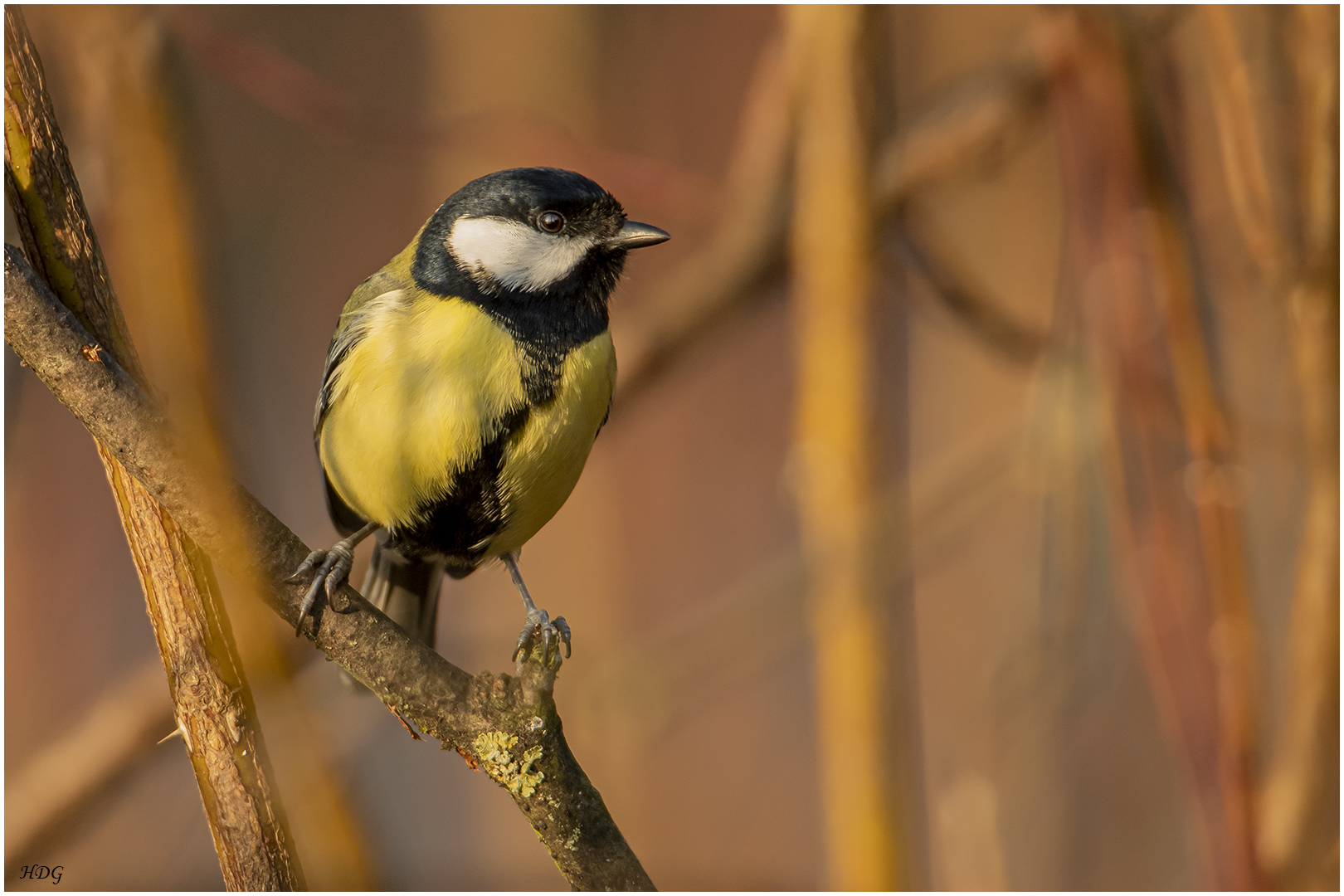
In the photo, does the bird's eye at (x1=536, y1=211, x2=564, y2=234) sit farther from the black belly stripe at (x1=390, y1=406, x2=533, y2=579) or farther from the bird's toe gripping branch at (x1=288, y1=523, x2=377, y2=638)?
the bird's toe gripping branch at (x1=288, y1=523, x2=377, y2=638)

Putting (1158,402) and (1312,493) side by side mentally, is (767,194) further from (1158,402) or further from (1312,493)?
(1312,493)

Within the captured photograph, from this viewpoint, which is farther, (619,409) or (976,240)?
(976,240)

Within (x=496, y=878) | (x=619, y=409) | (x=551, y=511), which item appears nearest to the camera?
(x=551, y=511)

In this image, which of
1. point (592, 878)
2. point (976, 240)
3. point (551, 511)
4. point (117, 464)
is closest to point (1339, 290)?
point (551, 511)

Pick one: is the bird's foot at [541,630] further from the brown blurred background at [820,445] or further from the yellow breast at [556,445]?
the brown blurred background at [820,445]

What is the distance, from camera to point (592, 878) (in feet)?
2.49

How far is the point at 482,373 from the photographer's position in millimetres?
962

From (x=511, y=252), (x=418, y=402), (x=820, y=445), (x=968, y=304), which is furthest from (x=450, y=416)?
(x=968, y=304)

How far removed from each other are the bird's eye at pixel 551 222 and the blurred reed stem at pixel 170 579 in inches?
18.6

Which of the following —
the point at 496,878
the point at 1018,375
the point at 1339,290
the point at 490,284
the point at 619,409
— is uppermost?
the point at 490,284

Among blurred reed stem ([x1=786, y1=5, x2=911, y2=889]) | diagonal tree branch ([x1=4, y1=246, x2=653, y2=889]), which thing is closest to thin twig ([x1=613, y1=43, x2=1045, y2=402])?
blurred reed stem ([x1=786, y1=5, x2=911, y2=889])

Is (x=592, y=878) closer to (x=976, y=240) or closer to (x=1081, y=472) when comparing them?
(x=1081, y=472)

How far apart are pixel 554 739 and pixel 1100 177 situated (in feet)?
3.35

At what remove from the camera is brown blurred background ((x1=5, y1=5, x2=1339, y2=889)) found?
114 cm
